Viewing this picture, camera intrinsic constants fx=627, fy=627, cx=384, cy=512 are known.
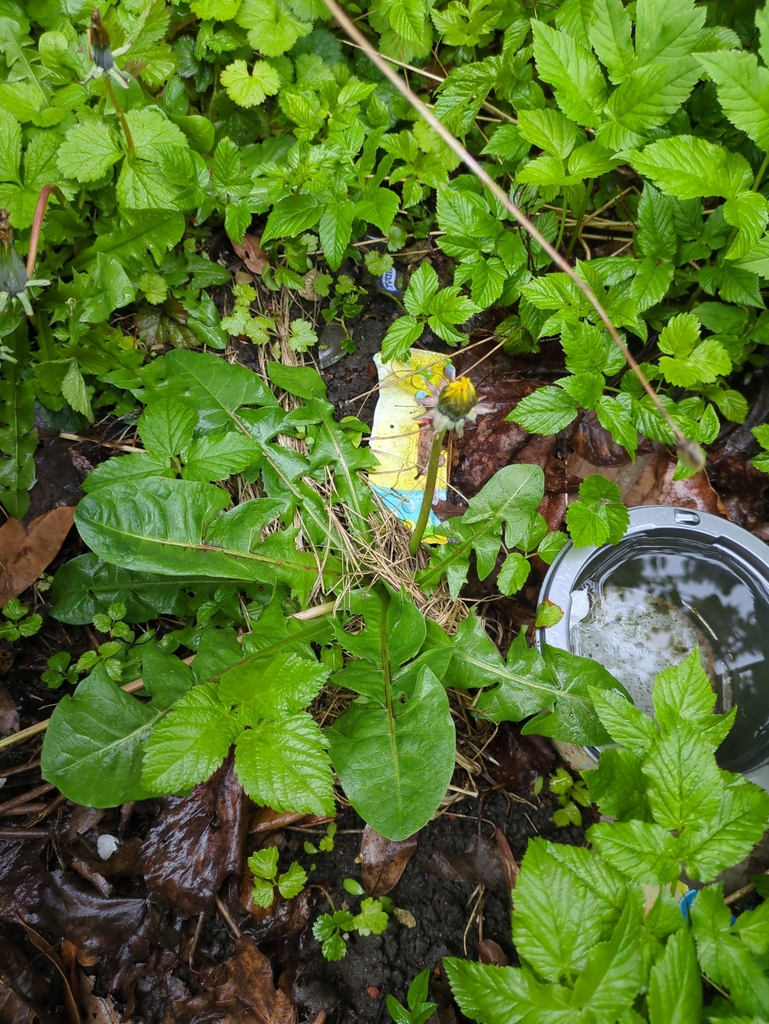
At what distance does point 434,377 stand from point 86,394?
106cm

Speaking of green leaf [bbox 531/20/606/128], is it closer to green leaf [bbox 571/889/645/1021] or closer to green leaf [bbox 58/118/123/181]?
green leaf [bbox 58/118/123/181]

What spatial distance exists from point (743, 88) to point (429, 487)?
1.14 metres

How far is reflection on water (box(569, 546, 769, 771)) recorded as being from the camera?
1.93 meters

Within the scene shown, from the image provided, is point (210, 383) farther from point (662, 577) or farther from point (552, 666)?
point (662, 577)

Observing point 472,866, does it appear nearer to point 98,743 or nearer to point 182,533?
point 98,743

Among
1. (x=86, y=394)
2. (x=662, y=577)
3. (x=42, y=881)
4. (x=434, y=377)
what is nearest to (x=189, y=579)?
(x=86, y=394)

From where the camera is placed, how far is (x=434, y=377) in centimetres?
204

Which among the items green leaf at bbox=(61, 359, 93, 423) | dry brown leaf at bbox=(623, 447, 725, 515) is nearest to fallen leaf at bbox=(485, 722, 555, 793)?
dry brown leaf at bbox=(623, 447, 725, 515)

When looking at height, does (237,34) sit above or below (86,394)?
above

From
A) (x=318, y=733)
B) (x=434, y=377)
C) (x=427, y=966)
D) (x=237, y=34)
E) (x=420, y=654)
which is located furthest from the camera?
(x=434, y=377)

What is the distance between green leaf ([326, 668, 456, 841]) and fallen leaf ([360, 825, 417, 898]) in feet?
1.09

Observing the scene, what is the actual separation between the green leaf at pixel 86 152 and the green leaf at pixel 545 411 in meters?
A: 1.29

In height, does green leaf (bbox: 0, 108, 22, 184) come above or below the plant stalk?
above

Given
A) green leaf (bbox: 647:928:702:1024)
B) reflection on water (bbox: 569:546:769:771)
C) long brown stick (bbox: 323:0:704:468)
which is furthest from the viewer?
reflection on water (bbox: 569:546:769:771)
